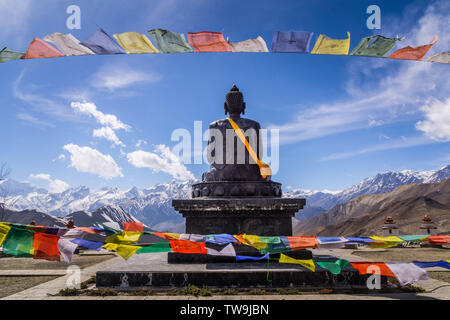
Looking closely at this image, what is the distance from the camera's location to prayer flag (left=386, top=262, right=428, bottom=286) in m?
6.45

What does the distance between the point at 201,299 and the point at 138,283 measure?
194 centimetres

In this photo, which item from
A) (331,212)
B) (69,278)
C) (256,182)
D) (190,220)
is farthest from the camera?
(331,212)

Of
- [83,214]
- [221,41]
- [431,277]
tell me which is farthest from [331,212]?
Answer: [221,41]

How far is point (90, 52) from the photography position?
24.7 ft

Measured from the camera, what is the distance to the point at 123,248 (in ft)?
22.2

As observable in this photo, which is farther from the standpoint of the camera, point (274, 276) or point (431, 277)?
point (431, 277)

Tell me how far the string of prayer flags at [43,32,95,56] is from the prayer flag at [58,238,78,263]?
4.64m

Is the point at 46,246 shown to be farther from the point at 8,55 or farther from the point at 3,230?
the point at 8,55

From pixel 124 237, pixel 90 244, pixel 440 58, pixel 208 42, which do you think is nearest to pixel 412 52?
pixel 440 58

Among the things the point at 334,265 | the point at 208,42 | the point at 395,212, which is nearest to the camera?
the point at 334,265

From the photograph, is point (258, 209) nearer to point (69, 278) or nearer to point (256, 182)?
point (256, 182)

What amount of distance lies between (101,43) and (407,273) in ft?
29.4

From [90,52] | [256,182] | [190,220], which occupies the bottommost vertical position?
[190,220]

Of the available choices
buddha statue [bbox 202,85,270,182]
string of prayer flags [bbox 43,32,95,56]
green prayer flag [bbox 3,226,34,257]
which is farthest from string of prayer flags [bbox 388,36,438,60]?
green prayer flag [bbox 3,226,34,257]
